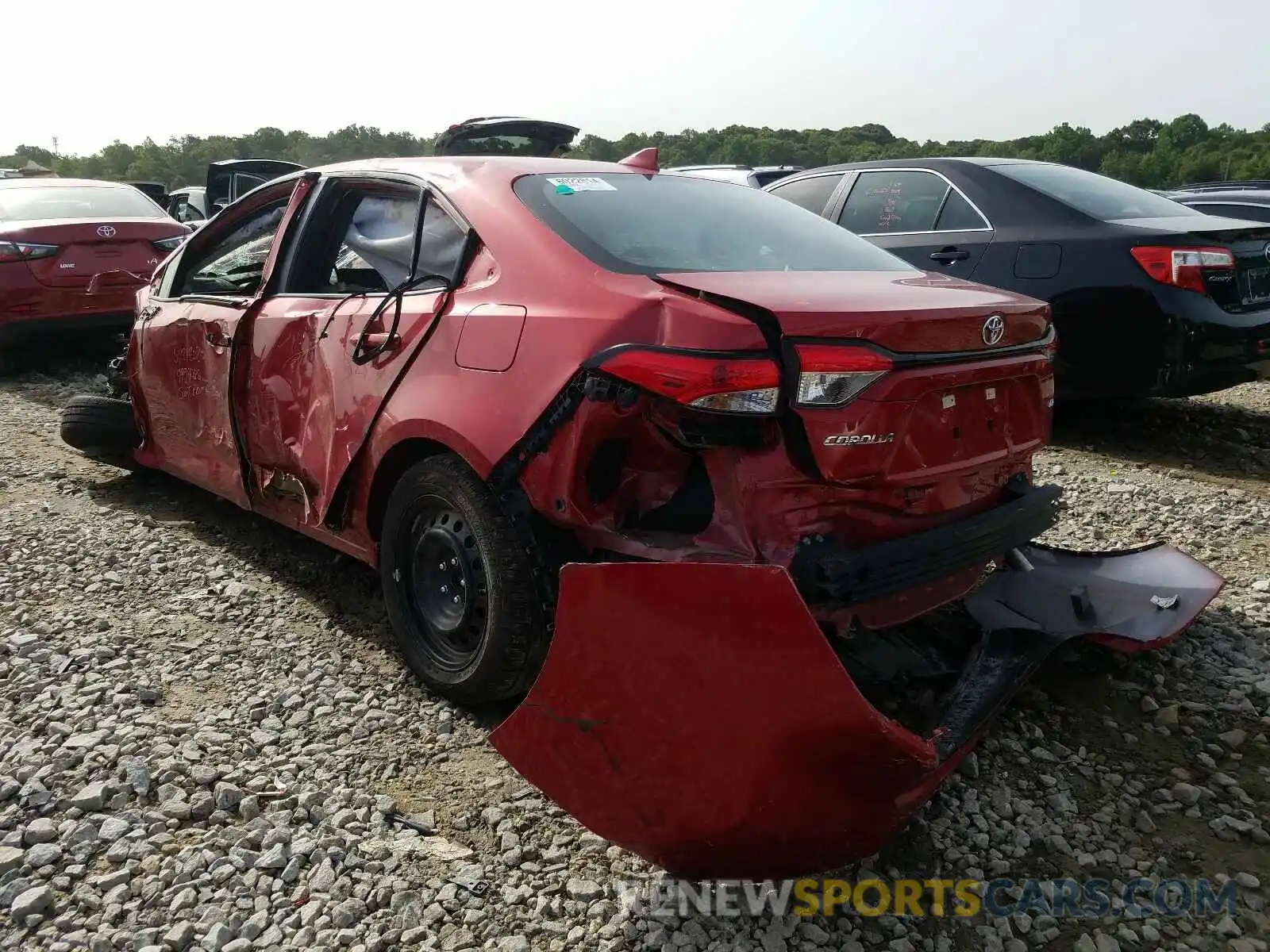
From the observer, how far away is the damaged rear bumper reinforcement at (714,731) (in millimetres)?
1809

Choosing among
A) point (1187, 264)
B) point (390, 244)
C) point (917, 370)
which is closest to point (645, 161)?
point (390, 244)

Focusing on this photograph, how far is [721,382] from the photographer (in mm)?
2146

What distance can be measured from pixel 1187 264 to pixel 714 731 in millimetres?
4127

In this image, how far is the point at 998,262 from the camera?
540 cm

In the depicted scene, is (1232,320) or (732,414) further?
(1232,320)

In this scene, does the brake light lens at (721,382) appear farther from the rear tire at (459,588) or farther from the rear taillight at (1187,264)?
the rear taillight at (1187,264)

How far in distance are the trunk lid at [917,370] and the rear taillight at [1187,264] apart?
2.55 metres

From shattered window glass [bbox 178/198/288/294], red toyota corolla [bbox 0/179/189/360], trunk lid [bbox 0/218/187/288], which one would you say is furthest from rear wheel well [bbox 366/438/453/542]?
trunk lid [bbox 0/218/187/288]

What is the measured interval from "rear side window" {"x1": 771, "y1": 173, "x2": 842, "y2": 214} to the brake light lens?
460 cm

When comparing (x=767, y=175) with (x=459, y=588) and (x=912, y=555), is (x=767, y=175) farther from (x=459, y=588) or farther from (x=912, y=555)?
(x=912, y=555)

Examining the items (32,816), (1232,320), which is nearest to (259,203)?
(32,816)

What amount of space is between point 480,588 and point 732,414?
958 millimetres

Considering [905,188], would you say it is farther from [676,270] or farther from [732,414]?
[732,414]

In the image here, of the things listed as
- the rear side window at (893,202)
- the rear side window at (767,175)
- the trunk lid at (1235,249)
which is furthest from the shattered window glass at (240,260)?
the rear side window at (767,175)
